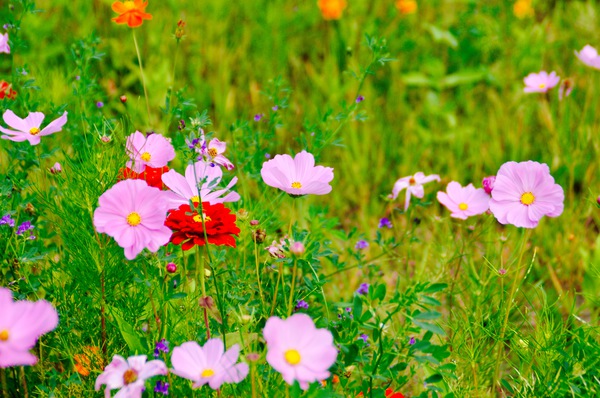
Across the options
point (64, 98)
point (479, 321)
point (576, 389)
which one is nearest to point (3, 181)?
point (64, 98)

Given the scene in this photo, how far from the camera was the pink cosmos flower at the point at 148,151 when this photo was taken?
111 cm

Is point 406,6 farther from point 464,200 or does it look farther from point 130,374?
point 130,374

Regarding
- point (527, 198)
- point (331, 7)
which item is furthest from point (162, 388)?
point (331, 7)

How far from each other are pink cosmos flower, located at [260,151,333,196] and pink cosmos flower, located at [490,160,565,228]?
314 mm

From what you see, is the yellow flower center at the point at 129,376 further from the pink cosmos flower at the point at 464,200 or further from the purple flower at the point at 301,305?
the pink cosmos flower at the point at 464,200

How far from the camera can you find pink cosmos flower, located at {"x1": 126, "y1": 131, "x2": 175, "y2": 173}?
3.64ft

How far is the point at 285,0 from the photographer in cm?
280

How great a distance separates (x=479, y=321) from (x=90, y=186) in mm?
728

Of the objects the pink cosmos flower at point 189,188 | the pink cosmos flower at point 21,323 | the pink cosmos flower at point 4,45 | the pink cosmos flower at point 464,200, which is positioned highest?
the pink cosmos flower at point 4,45

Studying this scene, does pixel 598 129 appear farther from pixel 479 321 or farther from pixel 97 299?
pixel 97 299

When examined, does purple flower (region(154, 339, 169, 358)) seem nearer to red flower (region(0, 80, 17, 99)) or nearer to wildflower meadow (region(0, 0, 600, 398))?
wildflower meadow (region(0, 0, 600, 398))

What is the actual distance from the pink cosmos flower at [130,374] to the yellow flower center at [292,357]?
165 millimetres

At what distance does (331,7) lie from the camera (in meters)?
2.51

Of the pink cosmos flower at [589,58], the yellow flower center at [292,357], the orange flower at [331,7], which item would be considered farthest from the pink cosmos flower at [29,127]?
the orange flower at [331,7]
